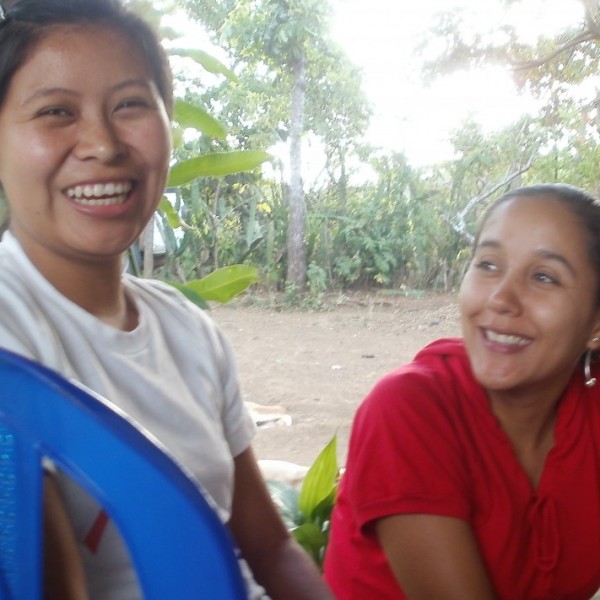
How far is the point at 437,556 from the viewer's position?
1110 mm

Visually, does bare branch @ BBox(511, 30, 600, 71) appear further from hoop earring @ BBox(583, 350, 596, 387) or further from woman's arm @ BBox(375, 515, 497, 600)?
woman's arm @ BBox(375, 515, 497, 600)

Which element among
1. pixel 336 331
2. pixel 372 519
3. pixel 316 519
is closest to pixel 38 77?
pixel 372 519

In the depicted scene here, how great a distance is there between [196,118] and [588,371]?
38.6 inches

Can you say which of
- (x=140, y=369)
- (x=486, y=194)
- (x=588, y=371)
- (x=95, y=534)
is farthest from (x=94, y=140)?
(x=486, y=194)

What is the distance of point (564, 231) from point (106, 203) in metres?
0.73

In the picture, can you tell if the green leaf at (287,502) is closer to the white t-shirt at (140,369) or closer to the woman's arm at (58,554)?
the white t-shirt at (140,369)

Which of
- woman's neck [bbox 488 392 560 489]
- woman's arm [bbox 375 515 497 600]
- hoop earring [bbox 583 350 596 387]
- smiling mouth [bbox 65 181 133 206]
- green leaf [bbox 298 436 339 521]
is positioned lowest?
green leaf [bbox 298 436 339 521]

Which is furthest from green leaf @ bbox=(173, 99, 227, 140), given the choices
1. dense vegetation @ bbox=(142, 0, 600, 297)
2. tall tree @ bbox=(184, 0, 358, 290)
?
tall tree @ bbox=(184, 0, 358, 290)

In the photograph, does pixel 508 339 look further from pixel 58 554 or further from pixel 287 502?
pixel 287 502

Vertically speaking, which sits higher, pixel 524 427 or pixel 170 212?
pixel 170 212

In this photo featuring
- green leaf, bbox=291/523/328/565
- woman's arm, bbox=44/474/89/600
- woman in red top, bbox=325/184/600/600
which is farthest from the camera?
green leaf, bbox=291/523/328/565

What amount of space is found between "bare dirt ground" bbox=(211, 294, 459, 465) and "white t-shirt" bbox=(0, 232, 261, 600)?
100 inches

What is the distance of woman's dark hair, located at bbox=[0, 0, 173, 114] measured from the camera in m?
0.81

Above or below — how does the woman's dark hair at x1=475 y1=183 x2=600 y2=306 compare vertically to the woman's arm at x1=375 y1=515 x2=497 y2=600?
above
